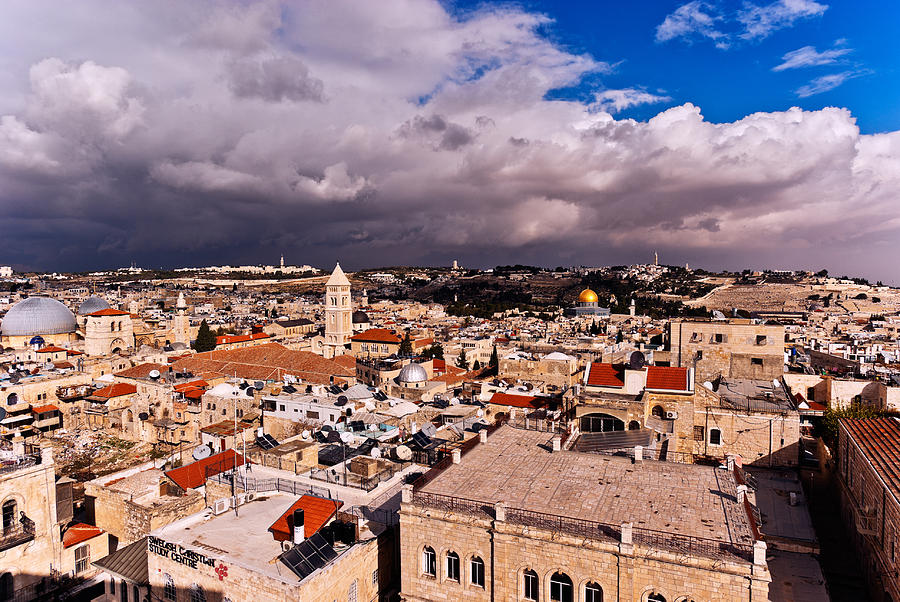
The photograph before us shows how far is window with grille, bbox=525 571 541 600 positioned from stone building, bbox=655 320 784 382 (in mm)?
22345

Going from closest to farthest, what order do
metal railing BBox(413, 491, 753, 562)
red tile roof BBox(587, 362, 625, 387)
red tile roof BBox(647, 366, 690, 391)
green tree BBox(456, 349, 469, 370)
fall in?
metal railing BBox(413, 491, 753, 562) < red tile roof BBox(647, 366, 690, 391) < red tile roof BBox(587, 362, 625, 387) < green tree BBox(456, 349, 469, 370)

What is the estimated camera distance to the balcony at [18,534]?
16062 millimetres

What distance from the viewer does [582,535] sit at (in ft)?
36.0

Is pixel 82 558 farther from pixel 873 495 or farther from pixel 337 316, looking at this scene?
pixel 337 316

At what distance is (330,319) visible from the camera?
7488 centimetres

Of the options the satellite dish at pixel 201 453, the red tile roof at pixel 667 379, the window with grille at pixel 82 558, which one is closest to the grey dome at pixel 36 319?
the satellite dish at pixel 201 453

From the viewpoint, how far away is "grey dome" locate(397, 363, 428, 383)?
42031 mm

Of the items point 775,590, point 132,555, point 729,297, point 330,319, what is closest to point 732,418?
point 775,590

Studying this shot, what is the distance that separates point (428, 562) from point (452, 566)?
0.62 meters

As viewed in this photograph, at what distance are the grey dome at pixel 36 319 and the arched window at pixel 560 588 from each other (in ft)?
273

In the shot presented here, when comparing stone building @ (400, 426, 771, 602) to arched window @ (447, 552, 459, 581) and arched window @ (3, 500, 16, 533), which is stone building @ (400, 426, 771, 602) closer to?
arched window @ (447, 552, 459, 581)

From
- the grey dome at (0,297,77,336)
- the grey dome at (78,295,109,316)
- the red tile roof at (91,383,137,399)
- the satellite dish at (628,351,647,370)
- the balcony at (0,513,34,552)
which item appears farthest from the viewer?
the grey dome at (78,295,109,316)

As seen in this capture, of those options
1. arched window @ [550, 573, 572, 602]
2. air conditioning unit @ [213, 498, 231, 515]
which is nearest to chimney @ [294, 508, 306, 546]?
air conditioning unit @ [213, 498, 231, 515]

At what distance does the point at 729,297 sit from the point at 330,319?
125 meters
